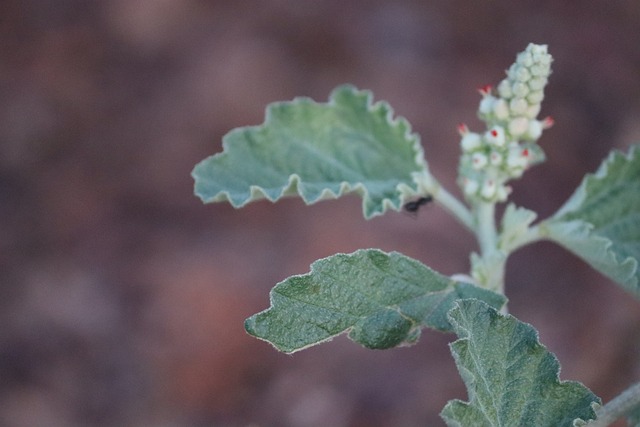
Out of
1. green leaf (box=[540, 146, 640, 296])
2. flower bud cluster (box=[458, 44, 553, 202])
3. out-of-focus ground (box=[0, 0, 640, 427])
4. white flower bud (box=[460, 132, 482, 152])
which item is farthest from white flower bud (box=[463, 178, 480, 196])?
out-of-focus ground (box=[0, 0, 640, 427])

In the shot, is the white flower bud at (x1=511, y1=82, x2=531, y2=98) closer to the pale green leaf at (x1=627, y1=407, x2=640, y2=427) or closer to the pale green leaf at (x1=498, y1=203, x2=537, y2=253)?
the pale green leaf at (x1=498, y1=203, x2=537, y2=253)

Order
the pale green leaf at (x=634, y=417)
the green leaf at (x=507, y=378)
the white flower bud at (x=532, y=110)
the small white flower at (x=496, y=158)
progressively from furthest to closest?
the small white flower at (x=496, y=158) < the white flower bud at (x=532, y=110) < the pale green leaf at (x=634, y=417) < the green leaf at (x=507, y=378)

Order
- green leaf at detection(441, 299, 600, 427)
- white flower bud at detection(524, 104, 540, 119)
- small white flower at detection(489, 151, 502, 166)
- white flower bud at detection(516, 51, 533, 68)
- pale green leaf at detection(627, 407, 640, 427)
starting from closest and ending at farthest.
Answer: green leaf at detection(441, 299, 600, 427) < pale green leaf at detection(627, 407, 640, 427) < white flower bud at detection(516, 51, 533, 68) < white flower bud at detection(524, 104, 540, 119) < small white flower at detection(489, 151, 502, 166)

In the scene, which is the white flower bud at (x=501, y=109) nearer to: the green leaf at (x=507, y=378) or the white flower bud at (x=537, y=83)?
the white flower bud at (x=537, y=83)

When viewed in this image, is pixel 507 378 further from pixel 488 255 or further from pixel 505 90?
pixel 505 90

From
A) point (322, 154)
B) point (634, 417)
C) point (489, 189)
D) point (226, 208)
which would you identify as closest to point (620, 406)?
point (634, 417)

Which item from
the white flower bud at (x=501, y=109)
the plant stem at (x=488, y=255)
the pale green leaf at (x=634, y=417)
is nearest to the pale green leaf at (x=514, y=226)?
the plant stem at (x=488, y=255)
